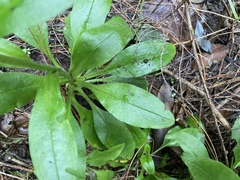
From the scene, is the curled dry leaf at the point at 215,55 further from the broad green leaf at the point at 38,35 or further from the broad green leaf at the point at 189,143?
the broad green leaf at the point at 38,35

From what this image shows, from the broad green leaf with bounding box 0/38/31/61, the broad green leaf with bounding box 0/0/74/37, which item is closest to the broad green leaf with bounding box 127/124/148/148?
the broad green leaf with bounding box 0/38/31/61

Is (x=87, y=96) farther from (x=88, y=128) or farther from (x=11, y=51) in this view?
(x=11, y=51)

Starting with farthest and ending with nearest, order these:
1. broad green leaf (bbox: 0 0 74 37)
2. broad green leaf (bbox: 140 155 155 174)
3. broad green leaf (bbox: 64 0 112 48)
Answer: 1. broad green leaf (bbox: 140 155 155 174)
2. broad green leaf (bbox: 64 0 112 48)
3. broad green leaf (bbox: 0 0 74 37)

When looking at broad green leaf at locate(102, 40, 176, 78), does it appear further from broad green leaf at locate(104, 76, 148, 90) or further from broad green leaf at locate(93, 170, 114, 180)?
broad green leaf at locate(93, 170, 114, 180)

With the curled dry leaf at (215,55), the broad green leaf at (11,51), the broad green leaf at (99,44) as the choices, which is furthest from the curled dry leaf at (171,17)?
the broad green leaf at (11,51)

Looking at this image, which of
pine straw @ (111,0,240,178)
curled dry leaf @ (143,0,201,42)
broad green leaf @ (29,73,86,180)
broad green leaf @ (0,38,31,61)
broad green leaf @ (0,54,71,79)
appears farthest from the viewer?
curled dry leaf @ (143,0,201,42)

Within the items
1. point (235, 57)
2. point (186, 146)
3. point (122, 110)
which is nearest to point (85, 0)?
point (122, 110)

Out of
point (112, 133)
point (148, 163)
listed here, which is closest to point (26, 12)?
point (112, 133)
